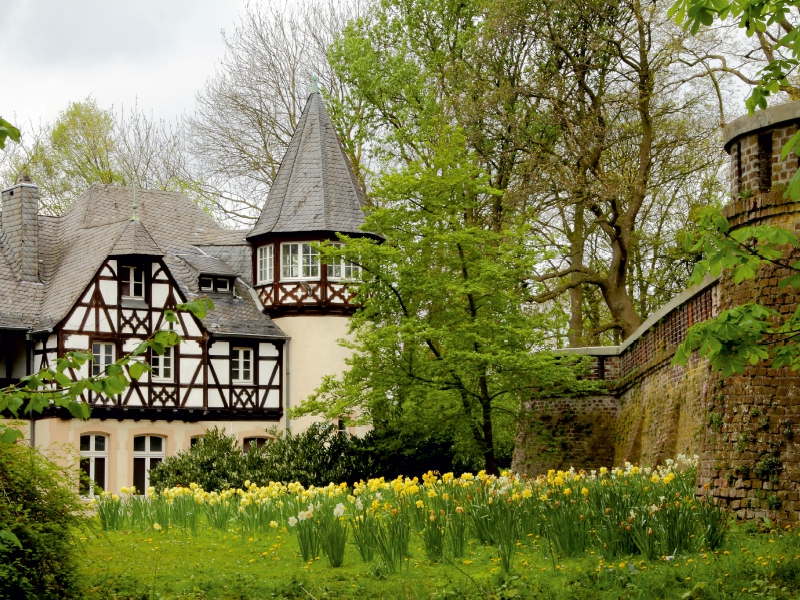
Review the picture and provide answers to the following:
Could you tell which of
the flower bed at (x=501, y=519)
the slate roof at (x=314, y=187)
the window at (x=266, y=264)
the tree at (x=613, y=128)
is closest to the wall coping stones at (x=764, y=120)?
the flower bed at (x=501, y=519)

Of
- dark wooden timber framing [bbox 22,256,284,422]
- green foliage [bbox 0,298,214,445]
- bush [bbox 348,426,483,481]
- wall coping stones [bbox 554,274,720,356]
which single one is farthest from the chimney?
green foliage [bbox 0,298,214,445]

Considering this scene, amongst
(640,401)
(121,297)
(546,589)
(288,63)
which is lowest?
(546,589)

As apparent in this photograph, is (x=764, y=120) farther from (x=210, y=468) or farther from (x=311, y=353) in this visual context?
(x=311, y=353)

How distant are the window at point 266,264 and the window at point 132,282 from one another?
3635mm

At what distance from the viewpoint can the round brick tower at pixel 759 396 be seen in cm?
1059

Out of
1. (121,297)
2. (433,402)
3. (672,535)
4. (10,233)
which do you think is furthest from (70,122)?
(672,535)

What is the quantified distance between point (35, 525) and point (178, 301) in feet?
74.5

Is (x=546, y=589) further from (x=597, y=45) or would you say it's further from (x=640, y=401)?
(x=597, y=45)

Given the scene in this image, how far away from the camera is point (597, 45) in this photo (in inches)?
982

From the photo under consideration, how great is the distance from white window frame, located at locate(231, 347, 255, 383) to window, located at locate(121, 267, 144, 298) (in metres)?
3.12

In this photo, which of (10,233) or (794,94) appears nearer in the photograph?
(794,94)

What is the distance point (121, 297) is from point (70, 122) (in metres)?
10.4

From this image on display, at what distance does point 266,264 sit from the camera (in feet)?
107

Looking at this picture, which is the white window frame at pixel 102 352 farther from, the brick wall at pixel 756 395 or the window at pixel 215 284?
the brick wall at pixel 756 395
